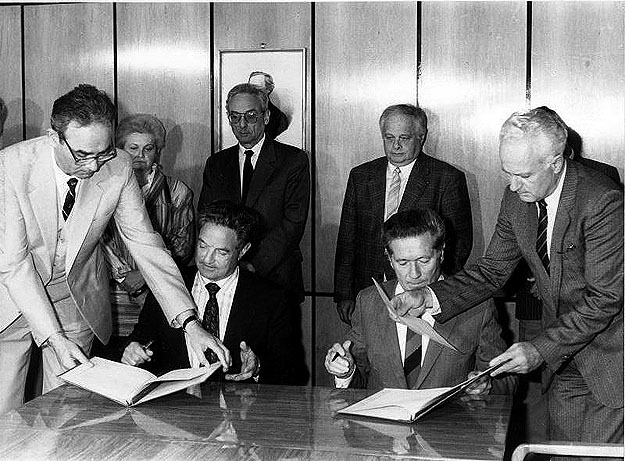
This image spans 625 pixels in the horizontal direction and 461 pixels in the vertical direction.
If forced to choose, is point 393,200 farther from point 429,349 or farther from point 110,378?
point 110,378

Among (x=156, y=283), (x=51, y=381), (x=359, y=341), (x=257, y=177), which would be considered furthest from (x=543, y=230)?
(x=257, y=177)

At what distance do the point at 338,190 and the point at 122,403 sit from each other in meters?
3.32

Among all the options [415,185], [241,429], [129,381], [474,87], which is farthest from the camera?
[474,87]

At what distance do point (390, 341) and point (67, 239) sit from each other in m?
1.20

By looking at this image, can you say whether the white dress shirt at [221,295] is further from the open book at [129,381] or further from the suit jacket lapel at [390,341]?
the open book at [129,381]

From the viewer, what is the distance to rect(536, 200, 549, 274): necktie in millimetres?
3312

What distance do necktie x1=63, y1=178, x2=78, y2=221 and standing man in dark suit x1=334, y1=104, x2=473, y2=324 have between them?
5.99ft

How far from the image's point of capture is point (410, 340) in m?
3.43

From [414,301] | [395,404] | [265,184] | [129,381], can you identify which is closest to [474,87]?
[265,184]

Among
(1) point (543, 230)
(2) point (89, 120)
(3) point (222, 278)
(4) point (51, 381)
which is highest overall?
(2) point (89, 120)

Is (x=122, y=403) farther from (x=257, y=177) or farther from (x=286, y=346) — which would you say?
(x=257, y=177)

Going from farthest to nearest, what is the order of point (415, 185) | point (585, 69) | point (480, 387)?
point (585, 69)
point (415, 185)
point (480, 387)

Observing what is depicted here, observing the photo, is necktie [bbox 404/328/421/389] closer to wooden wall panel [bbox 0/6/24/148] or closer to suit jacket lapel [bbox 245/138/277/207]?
suit jacket lapel [bbox 245/138/277/207]

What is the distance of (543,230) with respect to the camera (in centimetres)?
332
